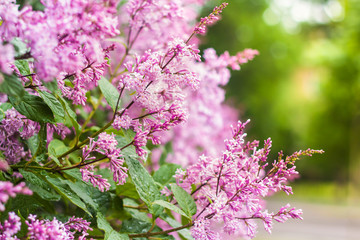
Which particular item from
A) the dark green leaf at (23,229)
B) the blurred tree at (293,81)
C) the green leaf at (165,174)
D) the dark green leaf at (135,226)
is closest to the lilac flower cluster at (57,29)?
the dark green leaf at (23,229)

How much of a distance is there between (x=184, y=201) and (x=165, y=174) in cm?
36

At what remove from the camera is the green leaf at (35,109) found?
112 cm

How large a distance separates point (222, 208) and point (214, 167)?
171mm

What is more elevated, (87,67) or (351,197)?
(351,197)

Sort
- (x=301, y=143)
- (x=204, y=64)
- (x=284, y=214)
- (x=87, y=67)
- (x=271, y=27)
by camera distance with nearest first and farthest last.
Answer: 1. (x=87, y=67)
2. (x=284, y=214)
3. (x=204, y=64)
4. (x=271, y=27)
5. (x=301, y=143)

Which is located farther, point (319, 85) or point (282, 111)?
point (282, 111)

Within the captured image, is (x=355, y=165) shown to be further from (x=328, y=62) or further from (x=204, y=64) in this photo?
(x=204, y=64)

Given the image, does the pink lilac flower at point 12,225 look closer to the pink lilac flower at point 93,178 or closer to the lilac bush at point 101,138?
the lilac bush at point 101,138

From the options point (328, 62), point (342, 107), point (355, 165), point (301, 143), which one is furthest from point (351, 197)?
point (328, 62)

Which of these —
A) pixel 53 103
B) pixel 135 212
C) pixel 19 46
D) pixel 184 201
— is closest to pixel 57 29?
pixel 19 46

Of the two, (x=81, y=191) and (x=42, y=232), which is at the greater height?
(x=81, y=191)

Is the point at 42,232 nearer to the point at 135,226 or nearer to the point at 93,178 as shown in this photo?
the point at 93,178

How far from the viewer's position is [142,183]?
1.25m

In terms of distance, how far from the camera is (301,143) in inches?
1091
